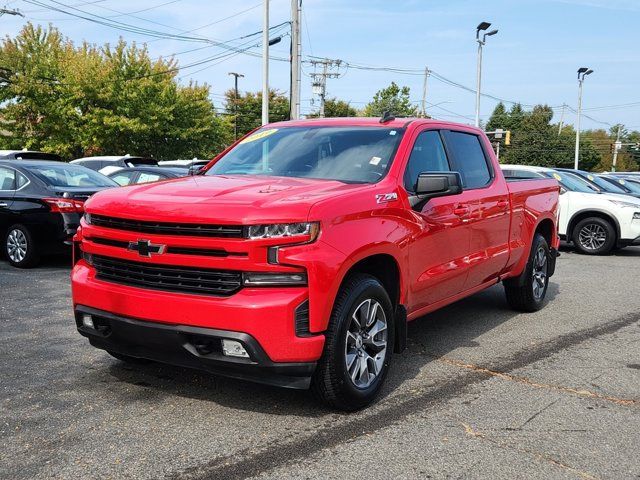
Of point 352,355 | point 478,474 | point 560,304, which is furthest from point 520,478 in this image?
point 560,304

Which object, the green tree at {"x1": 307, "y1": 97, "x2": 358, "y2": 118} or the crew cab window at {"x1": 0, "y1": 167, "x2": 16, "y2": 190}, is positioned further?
the green tree at {"x1": 307, "y1": 97, "x2": 358, "y2": 118}

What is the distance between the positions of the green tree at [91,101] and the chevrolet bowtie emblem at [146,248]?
31.7 metres

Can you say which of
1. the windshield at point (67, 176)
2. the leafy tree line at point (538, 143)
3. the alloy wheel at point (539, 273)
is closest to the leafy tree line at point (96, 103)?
the windshield at point (67, 176)

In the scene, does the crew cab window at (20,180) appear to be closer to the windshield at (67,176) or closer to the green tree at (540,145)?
the windshield at (67,176)

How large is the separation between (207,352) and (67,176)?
21.8 feet

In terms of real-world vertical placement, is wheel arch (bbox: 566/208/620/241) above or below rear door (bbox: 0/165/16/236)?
below

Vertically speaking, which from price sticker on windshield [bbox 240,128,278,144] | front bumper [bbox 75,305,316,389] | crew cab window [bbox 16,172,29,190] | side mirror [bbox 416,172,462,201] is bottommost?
front bumper [bbox 75,305,316,389]

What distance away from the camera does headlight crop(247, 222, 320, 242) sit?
3.47 meters

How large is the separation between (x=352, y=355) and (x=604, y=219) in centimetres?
1001

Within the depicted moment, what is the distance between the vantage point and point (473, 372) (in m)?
4.82

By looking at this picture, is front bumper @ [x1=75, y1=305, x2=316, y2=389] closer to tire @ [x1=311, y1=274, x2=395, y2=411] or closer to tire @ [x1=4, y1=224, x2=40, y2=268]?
tire @ [x1=311, y1=274, x2=395, y2=411]

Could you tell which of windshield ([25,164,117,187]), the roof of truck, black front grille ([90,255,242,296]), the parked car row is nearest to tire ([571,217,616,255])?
the parked car row

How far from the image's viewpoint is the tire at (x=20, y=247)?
877cm

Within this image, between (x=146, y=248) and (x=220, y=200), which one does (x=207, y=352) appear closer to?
(x=146, y=248)
